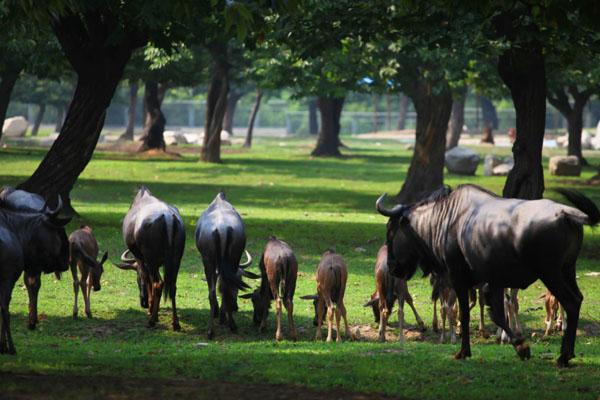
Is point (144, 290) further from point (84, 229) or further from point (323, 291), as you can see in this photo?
point (323, 291)

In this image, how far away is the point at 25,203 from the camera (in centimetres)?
1619

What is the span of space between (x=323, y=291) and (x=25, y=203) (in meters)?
3.99

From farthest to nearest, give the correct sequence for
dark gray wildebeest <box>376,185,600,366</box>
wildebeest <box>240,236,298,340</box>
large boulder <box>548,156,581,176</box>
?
large boulder <box>548,156,581,176</box> → wildebeest <box>240,236,298,340</box> → dark gray wildebeest <box>376,185,600,366</box>

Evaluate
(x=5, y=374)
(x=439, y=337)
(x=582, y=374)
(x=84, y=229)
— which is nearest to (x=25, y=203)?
(x=84, y=229)

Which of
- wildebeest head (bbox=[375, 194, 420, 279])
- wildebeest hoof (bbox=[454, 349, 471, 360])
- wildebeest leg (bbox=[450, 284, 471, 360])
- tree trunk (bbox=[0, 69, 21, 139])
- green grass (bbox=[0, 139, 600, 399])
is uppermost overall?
tree trunk (bbox=[0, 69, 21, 139])

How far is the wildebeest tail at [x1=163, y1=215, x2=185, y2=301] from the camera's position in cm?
1711

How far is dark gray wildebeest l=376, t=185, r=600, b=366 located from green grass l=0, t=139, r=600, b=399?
67 centimetres

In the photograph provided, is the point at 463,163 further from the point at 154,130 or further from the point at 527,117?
the point at 527,117

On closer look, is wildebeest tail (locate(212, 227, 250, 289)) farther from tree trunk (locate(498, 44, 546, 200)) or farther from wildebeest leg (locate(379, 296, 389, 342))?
tree trunk (locate(498, 44, 546, 200))

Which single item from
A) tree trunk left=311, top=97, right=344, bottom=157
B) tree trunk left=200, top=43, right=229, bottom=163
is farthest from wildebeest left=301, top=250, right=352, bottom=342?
tree trunk left=311, top=97, right=344, bottom=157

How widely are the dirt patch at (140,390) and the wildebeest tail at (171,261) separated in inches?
210

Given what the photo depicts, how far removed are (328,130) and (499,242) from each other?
56.1m

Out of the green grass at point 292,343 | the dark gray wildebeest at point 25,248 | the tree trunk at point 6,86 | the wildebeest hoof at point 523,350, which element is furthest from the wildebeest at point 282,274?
the tree trunk at point 6,86

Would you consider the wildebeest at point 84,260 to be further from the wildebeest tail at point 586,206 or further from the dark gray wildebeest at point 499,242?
the wildebeest tail at point 586,206
